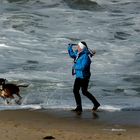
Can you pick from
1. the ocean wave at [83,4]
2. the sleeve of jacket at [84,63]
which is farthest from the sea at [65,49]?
the sleeve of jacket at [84,63]

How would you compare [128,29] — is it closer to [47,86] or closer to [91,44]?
[91,44]

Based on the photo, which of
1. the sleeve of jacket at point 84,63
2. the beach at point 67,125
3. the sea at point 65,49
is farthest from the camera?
the sea at point 65,49

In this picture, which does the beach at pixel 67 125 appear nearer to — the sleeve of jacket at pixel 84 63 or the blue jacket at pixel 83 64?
the blue jacket at pixel 83 64

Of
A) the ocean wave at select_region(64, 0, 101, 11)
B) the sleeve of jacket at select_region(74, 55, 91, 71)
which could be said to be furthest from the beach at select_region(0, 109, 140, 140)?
the ocean wave at select_region(64, 0, 101, 11)

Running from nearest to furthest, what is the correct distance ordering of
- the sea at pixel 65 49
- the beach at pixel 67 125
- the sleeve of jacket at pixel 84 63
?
the beach at pixel 67 125, the sleeve of jacket at pixel 84 63, the sea at pixel 65 49

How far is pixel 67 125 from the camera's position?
8.75 meters

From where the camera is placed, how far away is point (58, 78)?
14.8 metres

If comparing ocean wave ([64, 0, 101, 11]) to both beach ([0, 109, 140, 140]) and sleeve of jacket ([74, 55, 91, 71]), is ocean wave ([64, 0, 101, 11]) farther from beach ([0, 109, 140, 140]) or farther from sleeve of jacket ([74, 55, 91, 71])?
beach ([0, 109, 140, 140])

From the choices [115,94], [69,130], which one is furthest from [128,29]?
[69,130]

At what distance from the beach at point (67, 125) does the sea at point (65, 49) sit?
0.68 meters

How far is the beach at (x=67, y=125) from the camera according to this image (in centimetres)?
759

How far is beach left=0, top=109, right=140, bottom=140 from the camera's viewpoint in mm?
7594

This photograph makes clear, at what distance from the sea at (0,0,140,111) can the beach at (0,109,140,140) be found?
27.0 inches

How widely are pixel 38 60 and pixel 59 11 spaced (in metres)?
9.05
